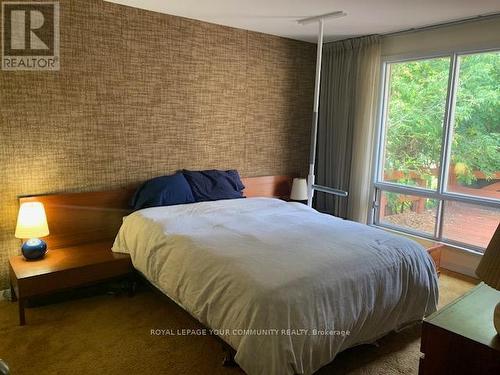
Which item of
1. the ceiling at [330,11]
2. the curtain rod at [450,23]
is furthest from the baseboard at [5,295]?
the curtain rod at [450,23]

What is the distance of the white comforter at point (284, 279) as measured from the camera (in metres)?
1.76

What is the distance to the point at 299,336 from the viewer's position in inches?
69.2

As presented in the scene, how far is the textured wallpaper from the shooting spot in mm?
2861

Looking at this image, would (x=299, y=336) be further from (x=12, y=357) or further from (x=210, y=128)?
(x=210, y=128)

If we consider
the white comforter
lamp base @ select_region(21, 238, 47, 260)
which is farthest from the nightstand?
the white comforter

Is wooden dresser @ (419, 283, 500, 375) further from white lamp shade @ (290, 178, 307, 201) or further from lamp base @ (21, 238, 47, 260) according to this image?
white lamp shade @ (290, 178, 307, 201)

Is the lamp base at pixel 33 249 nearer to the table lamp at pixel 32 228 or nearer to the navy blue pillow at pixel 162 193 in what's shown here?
the table lamp at pixel 32 228

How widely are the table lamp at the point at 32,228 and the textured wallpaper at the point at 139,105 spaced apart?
26 cm

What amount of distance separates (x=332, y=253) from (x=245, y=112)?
7.36 ft

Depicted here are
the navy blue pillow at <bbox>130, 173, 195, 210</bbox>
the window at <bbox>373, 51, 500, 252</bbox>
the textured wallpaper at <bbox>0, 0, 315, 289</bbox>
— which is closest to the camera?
the textured wallpaper at <bbox>0, 0, 315, 289</bbox>

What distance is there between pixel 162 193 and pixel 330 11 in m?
2.07

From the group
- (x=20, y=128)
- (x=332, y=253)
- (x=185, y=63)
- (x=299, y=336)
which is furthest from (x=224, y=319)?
(x=185, y=63)

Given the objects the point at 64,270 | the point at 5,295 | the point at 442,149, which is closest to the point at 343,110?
the point at 442,149

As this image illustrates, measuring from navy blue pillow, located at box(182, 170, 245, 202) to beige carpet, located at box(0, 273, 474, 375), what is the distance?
1044 millimetres
